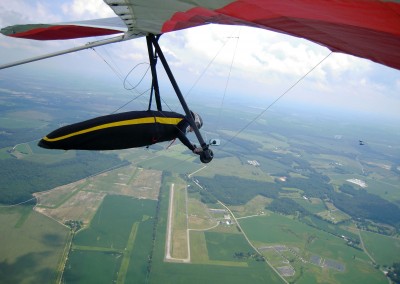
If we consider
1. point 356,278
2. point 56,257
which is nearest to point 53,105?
point 56,257

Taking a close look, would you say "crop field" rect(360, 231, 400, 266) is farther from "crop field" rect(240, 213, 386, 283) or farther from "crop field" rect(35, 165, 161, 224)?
"crop field" rect(35, 165, 161, 224)

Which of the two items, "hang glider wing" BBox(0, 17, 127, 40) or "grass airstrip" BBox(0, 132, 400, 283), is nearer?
"hang glider wing" BBox(0, 17, 127, 40)

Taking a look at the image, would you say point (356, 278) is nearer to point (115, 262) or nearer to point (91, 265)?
point (115, 262)

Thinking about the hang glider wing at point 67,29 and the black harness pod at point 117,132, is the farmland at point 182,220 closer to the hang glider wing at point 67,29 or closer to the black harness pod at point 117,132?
the black harness pod at point 117,132

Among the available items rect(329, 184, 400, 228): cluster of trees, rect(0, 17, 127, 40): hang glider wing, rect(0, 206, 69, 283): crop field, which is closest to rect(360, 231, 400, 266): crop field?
rect(329, 184, 400, 228): cluster of trees

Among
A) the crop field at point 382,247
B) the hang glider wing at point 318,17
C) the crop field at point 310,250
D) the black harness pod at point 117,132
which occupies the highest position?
the hang glider wing at point 318,17

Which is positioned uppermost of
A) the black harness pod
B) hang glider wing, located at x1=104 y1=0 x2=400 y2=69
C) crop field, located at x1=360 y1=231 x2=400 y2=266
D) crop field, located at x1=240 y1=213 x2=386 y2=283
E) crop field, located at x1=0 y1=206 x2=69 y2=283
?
hang glider wing, located at x1=104 y1=0 x2=400 y2=69

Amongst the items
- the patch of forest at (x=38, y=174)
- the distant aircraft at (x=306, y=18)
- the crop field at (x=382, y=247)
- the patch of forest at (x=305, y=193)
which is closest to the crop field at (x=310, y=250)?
the crop field at (x=382, y=247)
